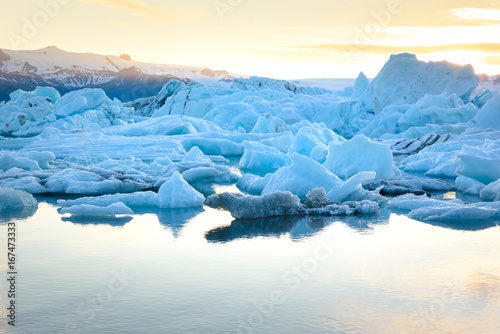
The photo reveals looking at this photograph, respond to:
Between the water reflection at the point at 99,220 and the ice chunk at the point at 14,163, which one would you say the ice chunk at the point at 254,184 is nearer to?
the water reflection at the point at 99,220

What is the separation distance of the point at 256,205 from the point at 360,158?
5892 millimetres

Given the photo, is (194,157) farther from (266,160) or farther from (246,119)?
(246,119)

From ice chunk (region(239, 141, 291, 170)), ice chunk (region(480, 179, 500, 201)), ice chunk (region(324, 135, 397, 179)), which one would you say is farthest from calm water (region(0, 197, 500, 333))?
ice chunk (region(239, 141, 291, 170))

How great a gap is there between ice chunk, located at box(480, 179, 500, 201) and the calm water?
2.29 m

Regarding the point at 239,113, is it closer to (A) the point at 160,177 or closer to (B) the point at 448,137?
(B) the point at 448,137

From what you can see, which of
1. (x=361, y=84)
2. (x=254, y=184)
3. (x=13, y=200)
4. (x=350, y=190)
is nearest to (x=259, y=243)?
(x=350, y=190)

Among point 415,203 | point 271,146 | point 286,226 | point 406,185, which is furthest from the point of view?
point 271,146

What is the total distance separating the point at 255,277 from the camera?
5090 mm

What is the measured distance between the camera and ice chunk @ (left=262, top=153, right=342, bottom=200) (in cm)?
984

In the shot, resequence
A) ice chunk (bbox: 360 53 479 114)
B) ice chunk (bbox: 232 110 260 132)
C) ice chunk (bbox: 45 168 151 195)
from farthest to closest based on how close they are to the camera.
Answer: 1. ice chunk (bbox: 360 53 479 114)
2. ice chunk (bbox: 232 110 260 132)
3. ice chunk (bbox: 45 168 151 195)

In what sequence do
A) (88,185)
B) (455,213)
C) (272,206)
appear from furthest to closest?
1. (88,185)
2. (272,206)
3. (455,213)

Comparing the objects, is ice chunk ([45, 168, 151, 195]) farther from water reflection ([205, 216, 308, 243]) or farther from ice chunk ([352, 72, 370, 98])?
ice chunk ([352, 72, 370, 98])

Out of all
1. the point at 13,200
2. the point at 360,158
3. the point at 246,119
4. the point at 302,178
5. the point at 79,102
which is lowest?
the point at 13,200

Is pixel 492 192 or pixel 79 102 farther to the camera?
pixel 79 102
